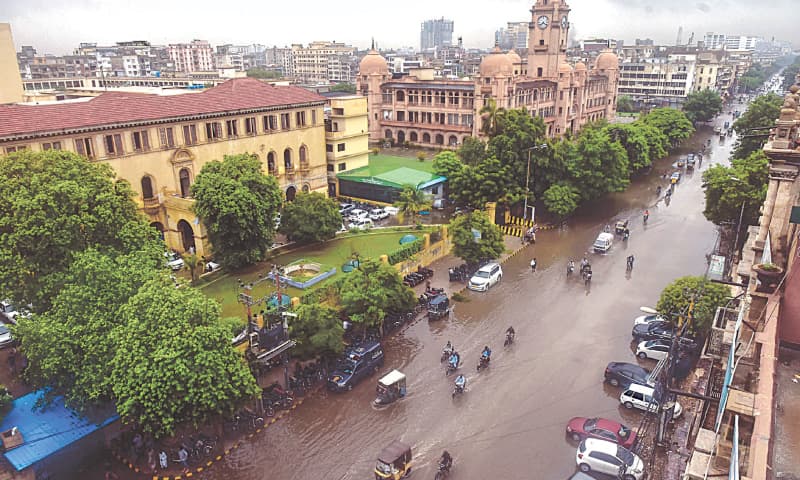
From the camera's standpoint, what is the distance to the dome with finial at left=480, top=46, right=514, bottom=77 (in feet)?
208

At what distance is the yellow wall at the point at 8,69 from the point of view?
4462 cm

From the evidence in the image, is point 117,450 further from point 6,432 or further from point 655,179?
point 655,179

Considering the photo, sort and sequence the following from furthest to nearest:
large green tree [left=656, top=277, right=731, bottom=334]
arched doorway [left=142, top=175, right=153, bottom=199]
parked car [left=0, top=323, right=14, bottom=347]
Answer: arched doorway [left=142, top=175, right=153, bottom=199], parked car [left=0, top=323, right=14, bottom=347], large green tree [left=656, top=277, right=731, bottom=334]

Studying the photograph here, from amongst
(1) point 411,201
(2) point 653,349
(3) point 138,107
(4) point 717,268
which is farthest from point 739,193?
(3) point 138,107

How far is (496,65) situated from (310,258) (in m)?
38.6

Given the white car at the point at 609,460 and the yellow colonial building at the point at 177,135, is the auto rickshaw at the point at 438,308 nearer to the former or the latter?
the white car at the point at 609,460

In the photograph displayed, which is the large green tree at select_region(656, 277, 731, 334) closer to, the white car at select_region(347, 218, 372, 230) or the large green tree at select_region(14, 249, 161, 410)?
the large green tree at select_region(14, 249, 161, 410)

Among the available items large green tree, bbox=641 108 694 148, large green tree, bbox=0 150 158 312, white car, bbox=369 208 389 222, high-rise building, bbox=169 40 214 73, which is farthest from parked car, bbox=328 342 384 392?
high-rise building, bbox=169 40 214 73

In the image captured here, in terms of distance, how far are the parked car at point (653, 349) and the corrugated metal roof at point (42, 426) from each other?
A: 2196 cm

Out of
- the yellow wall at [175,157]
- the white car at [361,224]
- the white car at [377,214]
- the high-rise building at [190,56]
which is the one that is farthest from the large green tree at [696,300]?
the high-rise building at [190,56]

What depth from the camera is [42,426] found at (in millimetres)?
18953

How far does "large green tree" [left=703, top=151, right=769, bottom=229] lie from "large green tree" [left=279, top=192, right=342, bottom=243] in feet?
83.5

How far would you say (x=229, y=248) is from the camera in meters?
32.6

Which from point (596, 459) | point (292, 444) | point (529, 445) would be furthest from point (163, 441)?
point (596, 459)
